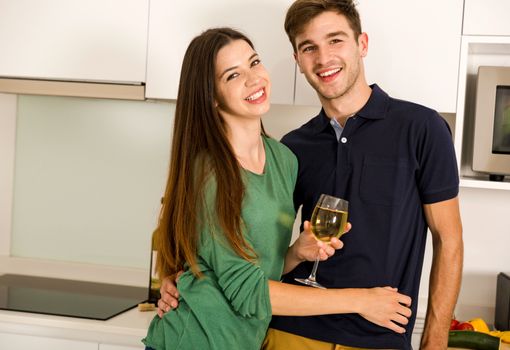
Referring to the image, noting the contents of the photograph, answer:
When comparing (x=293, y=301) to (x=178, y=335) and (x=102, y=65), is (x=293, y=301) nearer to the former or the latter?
(x=178, y=335)

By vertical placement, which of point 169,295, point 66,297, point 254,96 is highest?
point 254,96

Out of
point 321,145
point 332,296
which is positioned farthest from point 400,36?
point 332,296

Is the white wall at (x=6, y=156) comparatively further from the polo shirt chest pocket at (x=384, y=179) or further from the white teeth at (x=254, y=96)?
the polo shirt chest pocket at (x=384, y=179)

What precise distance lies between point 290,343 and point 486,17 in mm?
1190

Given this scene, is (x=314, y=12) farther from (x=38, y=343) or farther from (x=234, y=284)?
(x=38, y=343)

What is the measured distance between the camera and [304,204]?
1.92 meters

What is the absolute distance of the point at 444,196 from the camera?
1.76m

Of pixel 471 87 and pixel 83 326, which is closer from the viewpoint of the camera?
pixel 83 326

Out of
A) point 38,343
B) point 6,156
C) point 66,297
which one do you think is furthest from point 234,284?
point 6,156

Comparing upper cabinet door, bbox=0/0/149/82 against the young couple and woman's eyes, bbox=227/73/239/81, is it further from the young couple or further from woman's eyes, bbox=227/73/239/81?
woman's eyes, bbox=227/73/239/81

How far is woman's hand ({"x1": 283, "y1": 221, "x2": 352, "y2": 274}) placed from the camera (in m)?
1.55

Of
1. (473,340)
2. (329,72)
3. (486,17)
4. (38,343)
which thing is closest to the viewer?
(329,72)

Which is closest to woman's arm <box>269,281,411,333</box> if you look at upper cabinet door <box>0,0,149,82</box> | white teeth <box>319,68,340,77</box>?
white teeth <box>319,68,340,77</box>

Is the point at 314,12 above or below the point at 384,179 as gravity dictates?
above
